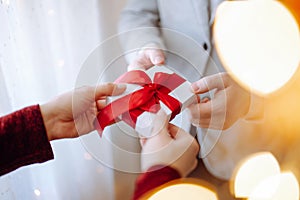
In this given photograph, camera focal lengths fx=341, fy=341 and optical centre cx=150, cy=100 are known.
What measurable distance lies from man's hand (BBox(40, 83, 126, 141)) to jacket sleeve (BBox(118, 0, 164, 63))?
89 millimetres

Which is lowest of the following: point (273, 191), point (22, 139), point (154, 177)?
point (273, 191)

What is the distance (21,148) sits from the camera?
46 cm

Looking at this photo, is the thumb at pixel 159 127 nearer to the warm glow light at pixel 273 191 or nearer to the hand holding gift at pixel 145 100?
the hand holding gift at pixel 145 100

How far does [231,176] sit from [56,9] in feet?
1.51

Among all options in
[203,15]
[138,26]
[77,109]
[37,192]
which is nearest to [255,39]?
[203,15]

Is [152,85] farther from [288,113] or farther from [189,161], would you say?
[288,113]

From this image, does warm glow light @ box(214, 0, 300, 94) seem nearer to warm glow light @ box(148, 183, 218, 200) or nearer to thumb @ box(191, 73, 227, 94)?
thumb @ box(191, 73, 227, 94)

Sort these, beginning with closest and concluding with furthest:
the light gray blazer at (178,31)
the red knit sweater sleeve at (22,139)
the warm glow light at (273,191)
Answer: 1. the red knit sweater sleeve at (22,139)
2. the light gray blazer at (178,31)
3. the warm glow light at (273,191)

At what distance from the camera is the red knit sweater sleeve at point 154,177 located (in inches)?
20.1

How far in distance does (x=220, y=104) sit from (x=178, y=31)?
0.15 metres

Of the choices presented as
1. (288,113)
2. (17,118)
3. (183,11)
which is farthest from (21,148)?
(288,113)

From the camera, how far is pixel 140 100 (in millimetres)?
469

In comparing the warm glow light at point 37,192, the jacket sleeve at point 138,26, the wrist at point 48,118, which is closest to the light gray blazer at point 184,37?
the jacket sleeve at point 138,26

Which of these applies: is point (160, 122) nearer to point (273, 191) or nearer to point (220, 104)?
point (220, 104)
